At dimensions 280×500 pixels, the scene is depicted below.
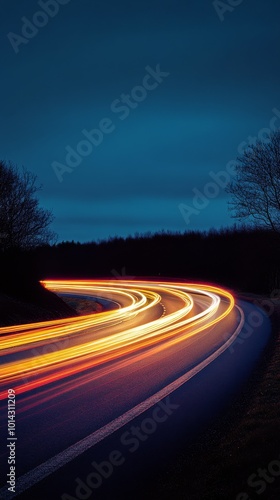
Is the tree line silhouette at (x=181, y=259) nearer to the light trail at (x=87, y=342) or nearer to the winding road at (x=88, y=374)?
the light trail at (x=87, y=342)

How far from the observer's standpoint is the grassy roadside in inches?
202

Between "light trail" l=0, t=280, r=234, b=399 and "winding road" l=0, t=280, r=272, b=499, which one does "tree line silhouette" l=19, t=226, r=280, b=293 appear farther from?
"winding road" l=0, t=280, r=272, b=499

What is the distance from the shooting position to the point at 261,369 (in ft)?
40.6

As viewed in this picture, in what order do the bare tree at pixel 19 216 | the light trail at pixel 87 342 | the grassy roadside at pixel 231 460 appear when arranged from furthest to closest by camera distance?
the bare tree at pixel 19 216
the light trail at pixel 87 342
the grassy roadside at pixel 231 460

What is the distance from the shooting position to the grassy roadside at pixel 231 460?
16.8 feet

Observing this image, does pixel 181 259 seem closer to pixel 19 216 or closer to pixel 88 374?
pixel 19 216

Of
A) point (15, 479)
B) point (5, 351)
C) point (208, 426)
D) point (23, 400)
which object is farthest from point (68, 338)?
point (15, 479)

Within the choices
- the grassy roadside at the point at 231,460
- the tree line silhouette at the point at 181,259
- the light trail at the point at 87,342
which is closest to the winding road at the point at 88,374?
the light trail at the point at 87,342

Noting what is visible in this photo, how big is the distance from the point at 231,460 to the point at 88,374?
5.98 metres

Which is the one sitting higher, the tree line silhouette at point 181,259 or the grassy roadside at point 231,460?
the tree line silhouette at point 181,259

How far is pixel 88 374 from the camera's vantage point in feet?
37.8

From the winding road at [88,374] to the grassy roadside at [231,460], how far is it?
117cm

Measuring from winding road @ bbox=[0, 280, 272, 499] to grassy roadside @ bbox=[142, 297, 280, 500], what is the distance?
1.17m

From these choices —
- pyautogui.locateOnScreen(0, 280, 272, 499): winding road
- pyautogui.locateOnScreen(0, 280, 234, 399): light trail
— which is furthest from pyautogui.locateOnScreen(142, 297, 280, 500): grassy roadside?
pyautogui.locateOnScreen(0, 280, 234, 399): light trail
